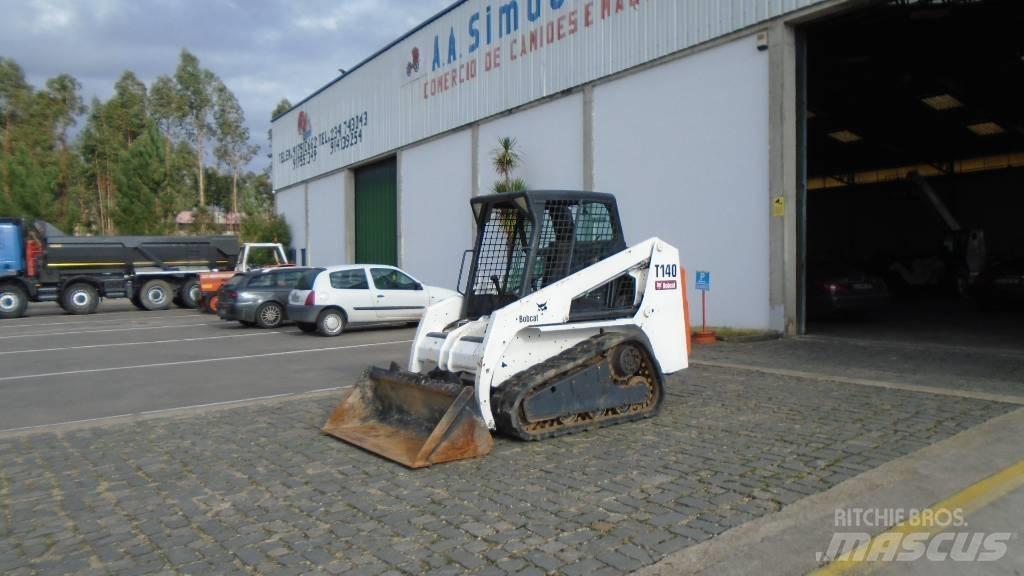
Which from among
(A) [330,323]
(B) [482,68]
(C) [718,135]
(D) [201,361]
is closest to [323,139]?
(B) [482,68]

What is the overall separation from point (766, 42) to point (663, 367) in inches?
354

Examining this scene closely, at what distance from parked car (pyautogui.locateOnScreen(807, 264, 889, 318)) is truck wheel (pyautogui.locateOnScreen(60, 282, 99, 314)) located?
75.7 feet

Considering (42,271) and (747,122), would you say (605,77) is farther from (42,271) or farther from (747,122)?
(42,271)

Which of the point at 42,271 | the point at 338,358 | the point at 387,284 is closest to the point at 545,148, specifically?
the point at 387,284

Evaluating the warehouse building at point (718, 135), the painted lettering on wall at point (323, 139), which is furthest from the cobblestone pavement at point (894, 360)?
the painted lettering on wall at point (323, 139)

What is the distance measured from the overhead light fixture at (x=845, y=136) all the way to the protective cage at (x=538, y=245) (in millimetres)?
22868

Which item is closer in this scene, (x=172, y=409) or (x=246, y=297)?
(x=172, y=409)

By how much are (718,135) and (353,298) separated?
340 inches

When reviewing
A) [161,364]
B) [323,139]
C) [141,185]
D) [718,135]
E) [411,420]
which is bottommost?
[161,364]

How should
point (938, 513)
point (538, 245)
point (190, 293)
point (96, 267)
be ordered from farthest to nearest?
point (190, 293)
point (96, 267)
point (538, 245)
point (938, 513)

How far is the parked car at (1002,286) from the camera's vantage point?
→ 59.1 feet

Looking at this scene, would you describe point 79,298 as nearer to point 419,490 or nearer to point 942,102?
point 419,490

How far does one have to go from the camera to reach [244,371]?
1143cm

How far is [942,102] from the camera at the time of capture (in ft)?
77.0
